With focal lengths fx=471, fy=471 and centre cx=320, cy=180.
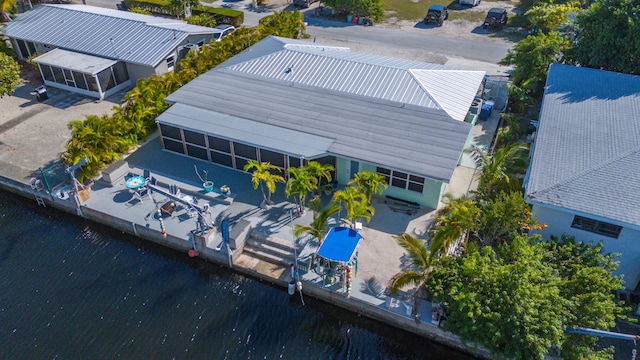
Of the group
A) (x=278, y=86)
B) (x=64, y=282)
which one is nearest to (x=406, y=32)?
(x=278, y=86)

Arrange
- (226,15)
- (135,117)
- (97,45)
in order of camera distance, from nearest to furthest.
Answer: (135,117) < (97,45) < (226,15)

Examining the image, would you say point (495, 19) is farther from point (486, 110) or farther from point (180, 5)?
point (180, 5)

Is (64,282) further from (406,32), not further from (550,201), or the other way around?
(406,32)

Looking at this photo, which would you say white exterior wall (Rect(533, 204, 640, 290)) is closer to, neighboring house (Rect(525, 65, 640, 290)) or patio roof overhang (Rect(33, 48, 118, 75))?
neighboring house (Rect(525, 65, 640, 290))

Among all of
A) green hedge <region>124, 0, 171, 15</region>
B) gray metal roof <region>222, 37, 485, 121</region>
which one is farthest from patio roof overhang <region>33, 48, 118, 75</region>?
green hedge <region>124, 0, 171, 15</region>

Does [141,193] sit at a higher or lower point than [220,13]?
lower

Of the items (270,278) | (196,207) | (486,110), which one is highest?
(196,207)

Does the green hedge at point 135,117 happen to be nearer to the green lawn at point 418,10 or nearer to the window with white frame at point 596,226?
the green lawn at point 418,10

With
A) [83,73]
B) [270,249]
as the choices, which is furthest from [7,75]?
[270,249]
